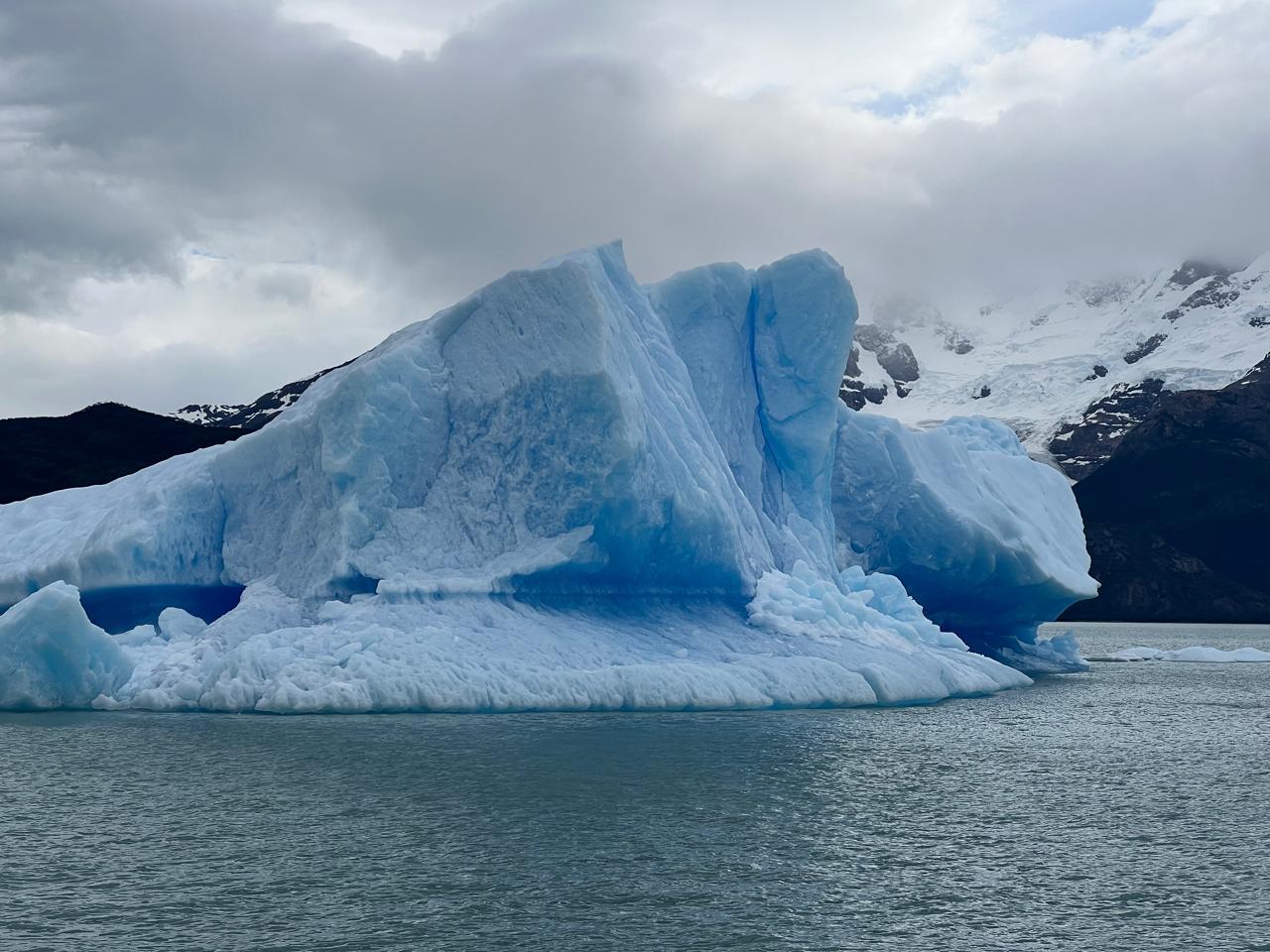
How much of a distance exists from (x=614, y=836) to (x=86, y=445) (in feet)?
173

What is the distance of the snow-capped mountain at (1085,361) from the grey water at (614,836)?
103124 mm

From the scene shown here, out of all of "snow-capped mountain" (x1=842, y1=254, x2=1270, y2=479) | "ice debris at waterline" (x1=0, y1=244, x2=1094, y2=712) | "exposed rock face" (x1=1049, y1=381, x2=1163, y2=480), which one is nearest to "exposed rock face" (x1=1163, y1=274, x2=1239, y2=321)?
"snow-capped mountain" (x1=842, y1=254, x2=1270, y2=479)

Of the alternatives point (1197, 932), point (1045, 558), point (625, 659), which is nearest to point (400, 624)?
point (625, 659)

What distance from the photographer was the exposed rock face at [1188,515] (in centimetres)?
8456

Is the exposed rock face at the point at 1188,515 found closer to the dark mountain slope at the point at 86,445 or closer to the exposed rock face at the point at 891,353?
the dark mountain slope at the point at 86,445

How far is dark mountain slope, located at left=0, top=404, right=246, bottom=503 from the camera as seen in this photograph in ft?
174

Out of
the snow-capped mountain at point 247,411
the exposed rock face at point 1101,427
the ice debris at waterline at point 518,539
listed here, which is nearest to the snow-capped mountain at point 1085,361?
the exposed rock face at point 1101,427

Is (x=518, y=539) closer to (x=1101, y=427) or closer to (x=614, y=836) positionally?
(x=614, y=836)

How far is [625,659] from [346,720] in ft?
14.8

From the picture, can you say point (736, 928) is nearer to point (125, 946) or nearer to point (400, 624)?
point (125, 946)

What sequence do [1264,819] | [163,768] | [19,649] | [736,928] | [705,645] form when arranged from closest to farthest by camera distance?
[736,928] < [1264,819] < [163,768] < [19,649] < [705,645]

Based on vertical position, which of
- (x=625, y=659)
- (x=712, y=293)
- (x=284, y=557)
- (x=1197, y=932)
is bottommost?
(x=1197, y=932)

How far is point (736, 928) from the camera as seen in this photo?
846 cm

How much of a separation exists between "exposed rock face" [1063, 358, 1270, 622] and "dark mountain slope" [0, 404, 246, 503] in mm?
58305
